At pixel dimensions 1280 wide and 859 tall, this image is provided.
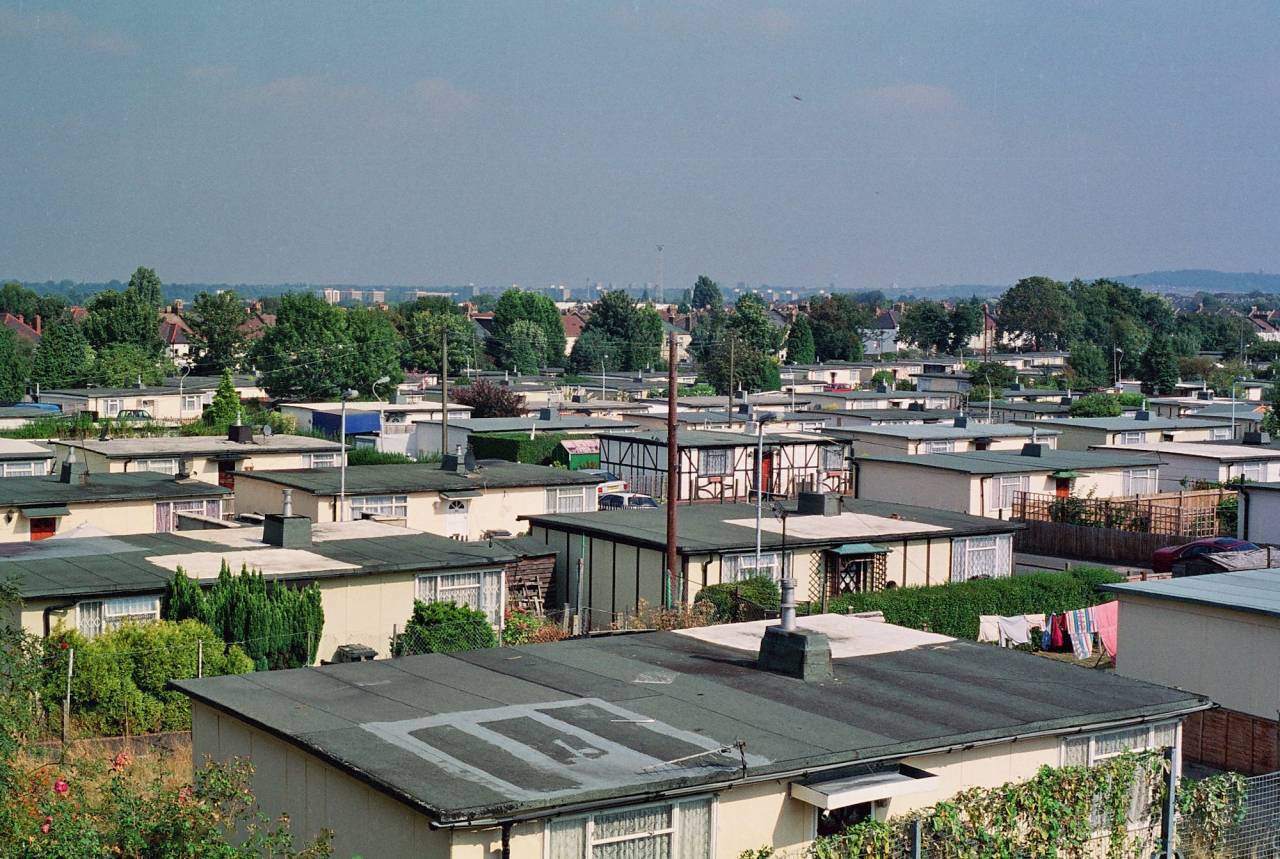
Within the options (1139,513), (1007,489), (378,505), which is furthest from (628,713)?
(1139,513)

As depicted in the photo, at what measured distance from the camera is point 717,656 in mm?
18281

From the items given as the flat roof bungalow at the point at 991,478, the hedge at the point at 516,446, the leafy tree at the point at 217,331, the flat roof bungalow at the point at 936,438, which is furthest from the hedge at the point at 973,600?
the leafy tree at the point at 217,331

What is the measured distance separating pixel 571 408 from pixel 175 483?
37278 millimetres

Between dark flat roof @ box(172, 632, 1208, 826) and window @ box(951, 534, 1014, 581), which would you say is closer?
dark flat roof @ box(172, 632, 1208, 826)

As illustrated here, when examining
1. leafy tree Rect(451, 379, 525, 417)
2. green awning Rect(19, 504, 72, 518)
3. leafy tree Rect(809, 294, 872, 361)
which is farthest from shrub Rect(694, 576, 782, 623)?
leafy tree Rect(809, 294, 872, 361)

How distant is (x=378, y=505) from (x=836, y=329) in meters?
126

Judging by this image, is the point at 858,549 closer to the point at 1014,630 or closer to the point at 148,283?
the point at 1014,630

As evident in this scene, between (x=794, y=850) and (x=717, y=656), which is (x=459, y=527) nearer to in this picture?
(x=717, y=656)

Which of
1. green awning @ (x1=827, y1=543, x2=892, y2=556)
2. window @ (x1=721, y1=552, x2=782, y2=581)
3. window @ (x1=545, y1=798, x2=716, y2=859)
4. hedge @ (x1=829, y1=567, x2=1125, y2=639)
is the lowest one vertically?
hedge @ (x1=829, y1=567, x2=1125, y2=639)

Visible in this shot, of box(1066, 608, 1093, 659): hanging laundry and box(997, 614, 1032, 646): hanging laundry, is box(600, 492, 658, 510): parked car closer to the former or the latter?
box(997, 614, 1032, 646): hanging laundry

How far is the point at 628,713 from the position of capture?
14945mm

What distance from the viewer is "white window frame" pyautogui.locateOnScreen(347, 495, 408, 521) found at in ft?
123

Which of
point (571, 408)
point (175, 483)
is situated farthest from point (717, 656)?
point (571, 408)

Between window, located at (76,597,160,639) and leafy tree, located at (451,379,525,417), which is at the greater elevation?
leafy tree, located at (451,379,525,417)
